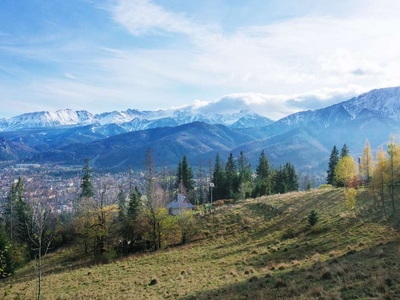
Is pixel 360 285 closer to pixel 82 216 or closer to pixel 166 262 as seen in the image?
pixel 166 262

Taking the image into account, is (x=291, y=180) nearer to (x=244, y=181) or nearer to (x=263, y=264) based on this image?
(x=244, y=181)

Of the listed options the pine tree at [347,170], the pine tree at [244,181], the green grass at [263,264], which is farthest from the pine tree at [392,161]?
the pine tree at [244,181]

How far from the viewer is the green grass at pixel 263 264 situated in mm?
15750

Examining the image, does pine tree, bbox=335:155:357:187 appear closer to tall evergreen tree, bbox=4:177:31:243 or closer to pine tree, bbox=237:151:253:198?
pine tree, bbox=237:151:253:198

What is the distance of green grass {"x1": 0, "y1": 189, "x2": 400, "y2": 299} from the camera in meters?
15.8

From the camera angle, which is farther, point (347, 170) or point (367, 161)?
point (347, 170)

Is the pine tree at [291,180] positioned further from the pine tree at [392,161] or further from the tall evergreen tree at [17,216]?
the tall evergreen tree at [17,216]

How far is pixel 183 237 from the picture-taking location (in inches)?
1929

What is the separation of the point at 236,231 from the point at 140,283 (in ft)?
77.4

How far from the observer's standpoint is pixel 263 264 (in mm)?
26875

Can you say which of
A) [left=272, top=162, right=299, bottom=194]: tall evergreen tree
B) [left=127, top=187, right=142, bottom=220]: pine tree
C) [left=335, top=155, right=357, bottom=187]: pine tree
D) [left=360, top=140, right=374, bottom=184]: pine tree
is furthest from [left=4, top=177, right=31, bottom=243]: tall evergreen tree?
[left=360, top=140, right=374, bottom=184]: pine tree

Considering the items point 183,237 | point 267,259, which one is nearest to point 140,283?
point 267,259

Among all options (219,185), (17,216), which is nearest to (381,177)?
(219,185)

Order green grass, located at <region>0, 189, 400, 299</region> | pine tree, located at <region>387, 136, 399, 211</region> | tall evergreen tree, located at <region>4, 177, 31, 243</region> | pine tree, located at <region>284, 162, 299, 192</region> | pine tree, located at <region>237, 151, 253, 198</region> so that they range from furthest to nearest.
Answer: pine tree, located at <region>284, 162, 299, 192</region> < pine tree, located at <region>237, 151, 253, 198</region> < tall evergreen tree, located at <region>4, 177, 31, 243</region> < pine tree, located at <region>387, 136, 399, 211</region> < green grass, located at <region>0, 189, 400, 299</region>
